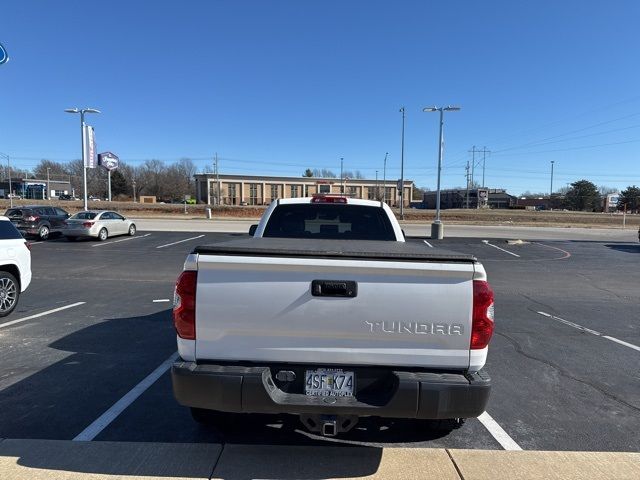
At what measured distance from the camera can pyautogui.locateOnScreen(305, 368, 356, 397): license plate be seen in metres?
2.78

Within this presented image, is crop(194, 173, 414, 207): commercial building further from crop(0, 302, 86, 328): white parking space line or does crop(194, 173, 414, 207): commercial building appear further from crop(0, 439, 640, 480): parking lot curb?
crop(0, 439, 640, 480): parking lot curb

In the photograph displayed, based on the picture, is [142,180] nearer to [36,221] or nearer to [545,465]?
[36,221]

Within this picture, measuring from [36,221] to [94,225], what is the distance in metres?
2.87

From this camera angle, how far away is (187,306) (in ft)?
9.00

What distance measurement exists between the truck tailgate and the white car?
6038 millimetres

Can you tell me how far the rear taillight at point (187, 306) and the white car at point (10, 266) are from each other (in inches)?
230

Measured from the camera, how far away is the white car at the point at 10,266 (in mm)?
6992

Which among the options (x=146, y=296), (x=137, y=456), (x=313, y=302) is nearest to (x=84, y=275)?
(x=146, y=296)

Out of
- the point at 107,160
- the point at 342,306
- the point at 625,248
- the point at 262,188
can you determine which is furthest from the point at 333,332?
the point at 262,188

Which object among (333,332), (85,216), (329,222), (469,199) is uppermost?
(469,199)

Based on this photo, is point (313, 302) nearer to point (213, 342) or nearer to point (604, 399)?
point (213, 342)

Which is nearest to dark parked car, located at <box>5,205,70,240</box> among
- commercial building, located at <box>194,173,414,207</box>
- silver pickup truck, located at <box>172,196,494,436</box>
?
silver pickup truck, located at <box>172,196,494,436</box>

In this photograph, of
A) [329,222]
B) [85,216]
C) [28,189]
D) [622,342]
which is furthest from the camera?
[28,189]

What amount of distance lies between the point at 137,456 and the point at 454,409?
2232 millimetres
